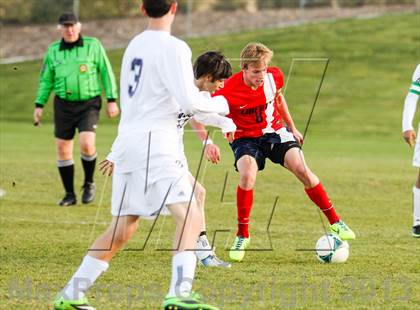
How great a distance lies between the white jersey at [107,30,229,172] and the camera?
6125mm

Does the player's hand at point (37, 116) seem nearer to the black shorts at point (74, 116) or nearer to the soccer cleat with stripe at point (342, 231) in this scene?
the black shorts at point (74, 116)

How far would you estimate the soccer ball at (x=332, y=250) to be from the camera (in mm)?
8750

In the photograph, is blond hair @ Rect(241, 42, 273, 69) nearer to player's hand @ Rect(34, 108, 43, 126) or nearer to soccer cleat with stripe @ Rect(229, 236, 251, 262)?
soccer cleat with stripe @ Rect(229, 236, 251, 262)

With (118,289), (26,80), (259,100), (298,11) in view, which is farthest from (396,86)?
(118,289)

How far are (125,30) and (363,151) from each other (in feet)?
61.8

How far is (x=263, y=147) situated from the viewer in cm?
930

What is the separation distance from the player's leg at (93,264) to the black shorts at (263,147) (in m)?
2.89

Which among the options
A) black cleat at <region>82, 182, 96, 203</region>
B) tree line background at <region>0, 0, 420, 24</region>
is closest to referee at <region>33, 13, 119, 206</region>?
black cleat at <region>82, 182, 96, 203</region>

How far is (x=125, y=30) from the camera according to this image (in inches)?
1549

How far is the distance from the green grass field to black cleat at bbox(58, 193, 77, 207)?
0.12 m

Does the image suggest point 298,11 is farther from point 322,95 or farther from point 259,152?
point 259,152

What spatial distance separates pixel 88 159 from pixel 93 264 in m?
6.68

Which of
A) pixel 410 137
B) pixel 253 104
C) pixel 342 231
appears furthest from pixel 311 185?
pixel 410 137

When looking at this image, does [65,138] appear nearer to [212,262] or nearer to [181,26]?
[212,262]
